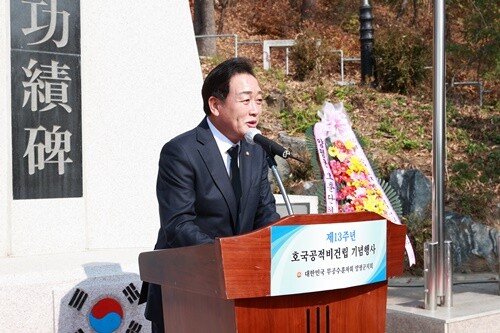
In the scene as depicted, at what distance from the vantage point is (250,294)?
2.47 meters

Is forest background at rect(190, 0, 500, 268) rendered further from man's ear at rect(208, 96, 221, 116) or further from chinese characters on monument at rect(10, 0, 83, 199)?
man's ear at rect(208, 96, 221, 116)

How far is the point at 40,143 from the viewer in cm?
590

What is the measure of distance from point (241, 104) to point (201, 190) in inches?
14.4

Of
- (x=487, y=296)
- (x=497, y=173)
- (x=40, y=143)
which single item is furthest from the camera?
(x=497, y=173)

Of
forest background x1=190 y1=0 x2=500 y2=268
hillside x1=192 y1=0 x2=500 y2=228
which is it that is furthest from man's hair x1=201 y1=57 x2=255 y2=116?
hillside x1=192 y1=0 x2=500 y2=228

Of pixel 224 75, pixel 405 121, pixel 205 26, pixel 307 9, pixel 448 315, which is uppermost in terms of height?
pixel 307 9

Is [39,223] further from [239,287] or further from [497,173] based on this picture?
[497,173]

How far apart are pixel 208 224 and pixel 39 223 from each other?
10.1 feet

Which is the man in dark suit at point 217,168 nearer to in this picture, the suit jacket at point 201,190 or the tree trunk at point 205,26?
the suit jacket at point 201,190

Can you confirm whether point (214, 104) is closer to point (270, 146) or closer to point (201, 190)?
point (201, 190)

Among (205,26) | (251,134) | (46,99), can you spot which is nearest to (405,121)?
(205,26)

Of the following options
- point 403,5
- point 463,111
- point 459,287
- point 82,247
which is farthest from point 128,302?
point 403,5

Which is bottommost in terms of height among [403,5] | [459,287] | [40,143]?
[459,287]

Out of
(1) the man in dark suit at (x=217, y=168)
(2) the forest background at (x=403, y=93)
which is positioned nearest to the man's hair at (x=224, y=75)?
(1) the man in dark suit at (x=217, y=168)
